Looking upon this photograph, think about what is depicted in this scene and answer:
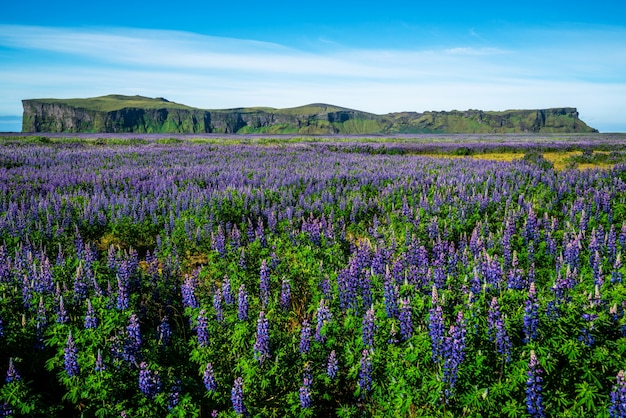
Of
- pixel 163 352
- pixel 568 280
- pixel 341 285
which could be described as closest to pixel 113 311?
pixel 163 352

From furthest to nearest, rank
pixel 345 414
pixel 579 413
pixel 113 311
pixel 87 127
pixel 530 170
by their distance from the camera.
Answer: pixel 87 127
pixel 530 170
pixel 113 311
pixel 345 414
pixel 579 413

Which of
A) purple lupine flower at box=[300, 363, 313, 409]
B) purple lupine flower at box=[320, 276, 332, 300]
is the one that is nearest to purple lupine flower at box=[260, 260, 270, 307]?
purple lupine flower at box=[320, 276, 332, 300]

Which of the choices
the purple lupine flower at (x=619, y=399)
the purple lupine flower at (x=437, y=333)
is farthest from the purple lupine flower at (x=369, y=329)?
the purple lupine flower at (x=619, y=399)

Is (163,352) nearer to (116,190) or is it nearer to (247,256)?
(247,256)

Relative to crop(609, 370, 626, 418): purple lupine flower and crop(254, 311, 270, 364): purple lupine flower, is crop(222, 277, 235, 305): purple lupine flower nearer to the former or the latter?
crop(254, 311, 270, 364): purple lupine flower

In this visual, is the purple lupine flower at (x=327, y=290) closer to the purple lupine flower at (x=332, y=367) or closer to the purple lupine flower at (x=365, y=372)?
the purple lupine flower at (x=332, y=367)

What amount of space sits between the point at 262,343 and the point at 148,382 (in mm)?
1061

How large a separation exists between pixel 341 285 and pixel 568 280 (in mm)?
2543

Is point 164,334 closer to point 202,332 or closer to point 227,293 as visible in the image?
point 202,332

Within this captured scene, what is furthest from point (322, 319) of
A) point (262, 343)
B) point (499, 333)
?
point (499, 333)

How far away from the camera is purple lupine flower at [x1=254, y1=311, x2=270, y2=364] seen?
3858mm

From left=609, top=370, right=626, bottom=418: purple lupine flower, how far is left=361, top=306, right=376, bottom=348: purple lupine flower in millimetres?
1931

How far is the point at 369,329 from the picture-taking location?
3900 millimetres

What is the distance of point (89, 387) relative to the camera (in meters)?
3.47
